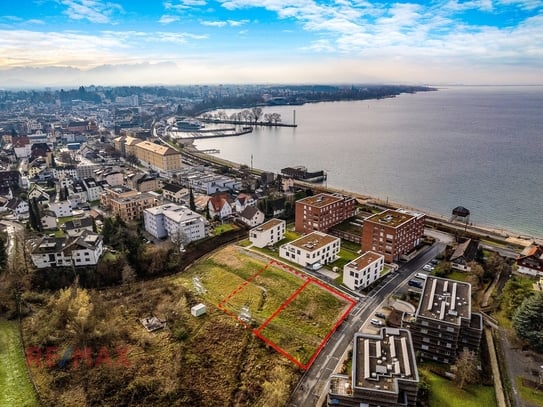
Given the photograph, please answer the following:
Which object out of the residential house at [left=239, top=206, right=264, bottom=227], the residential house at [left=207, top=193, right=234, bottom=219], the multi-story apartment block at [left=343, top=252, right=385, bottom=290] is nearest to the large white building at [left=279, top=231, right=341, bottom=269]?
the multi-story apartment block at [left=343, top=252, right=385, bottom=290]

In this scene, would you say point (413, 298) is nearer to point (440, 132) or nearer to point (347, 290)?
point (347, 290)

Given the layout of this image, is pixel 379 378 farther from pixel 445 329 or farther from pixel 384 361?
pixel 445 329

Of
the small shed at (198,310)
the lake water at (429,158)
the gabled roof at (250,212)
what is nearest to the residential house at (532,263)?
the lake water at (429,158)

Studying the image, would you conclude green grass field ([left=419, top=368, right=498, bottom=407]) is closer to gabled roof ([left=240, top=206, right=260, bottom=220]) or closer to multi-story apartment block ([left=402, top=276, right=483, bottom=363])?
multi-story apartment block ([left=402, top=276, right=483, bottom=363])

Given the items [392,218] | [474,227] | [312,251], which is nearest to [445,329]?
[312,251]

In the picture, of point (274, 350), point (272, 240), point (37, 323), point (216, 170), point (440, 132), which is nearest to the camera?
point (274, 350)

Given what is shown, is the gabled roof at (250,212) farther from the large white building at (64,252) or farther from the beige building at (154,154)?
the beige building at (154,154)

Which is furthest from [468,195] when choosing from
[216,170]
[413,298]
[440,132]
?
[440,132]
